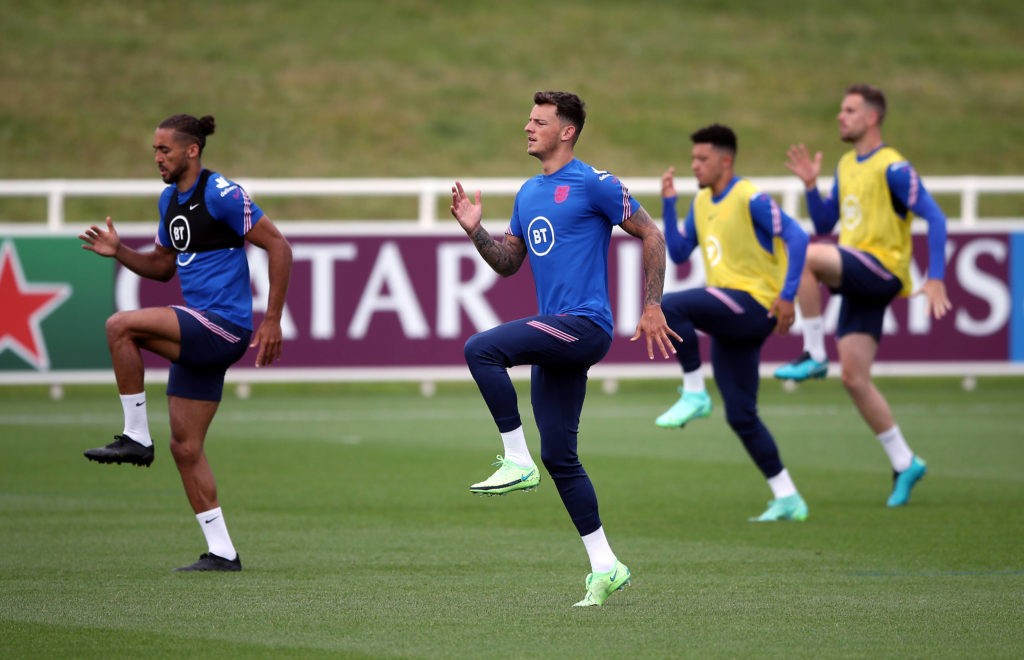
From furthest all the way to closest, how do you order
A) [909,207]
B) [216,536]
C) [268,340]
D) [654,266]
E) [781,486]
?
[909,207] < [781,486] < [216,536] < [268,340] < [654,266]

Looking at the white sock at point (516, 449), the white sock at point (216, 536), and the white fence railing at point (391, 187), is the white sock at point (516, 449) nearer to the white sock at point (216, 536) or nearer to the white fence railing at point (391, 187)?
the white sock at point (216, 536)

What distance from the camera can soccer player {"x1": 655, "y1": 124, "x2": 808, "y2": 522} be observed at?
33.5 ft

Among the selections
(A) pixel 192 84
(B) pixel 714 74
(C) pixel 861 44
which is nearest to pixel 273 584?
(A) pixel 192 84

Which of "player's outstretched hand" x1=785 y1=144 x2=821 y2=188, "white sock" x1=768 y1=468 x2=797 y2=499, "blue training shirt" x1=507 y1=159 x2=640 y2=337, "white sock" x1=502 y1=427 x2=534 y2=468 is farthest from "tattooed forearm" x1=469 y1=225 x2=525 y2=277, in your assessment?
"player's outstretched hand" x1=785 y1=144 x2=821 y2=188

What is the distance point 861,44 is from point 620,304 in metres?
24.9

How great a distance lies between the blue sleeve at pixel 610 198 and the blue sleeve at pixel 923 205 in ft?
12.7

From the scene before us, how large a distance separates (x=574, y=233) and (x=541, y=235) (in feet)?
0.49

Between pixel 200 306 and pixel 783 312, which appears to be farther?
pixel 783 312

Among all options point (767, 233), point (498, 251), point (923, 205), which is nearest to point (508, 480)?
point (498, 251)

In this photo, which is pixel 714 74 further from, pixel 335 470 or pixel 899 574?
pixel 899 574

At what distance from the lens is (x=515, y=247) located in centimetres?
764

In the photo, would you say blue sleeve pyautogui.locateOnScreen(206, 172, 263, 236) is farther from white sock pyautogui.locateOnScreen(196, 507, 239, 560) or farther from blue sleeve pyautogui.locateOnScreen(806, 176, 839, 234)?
blue sleeve pyautogui.locateOnScreen(806, 176, 839, 234)

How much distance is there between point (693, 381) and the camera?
10.4m

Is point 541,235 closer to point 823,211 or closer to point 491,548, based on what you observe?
point 491,548
